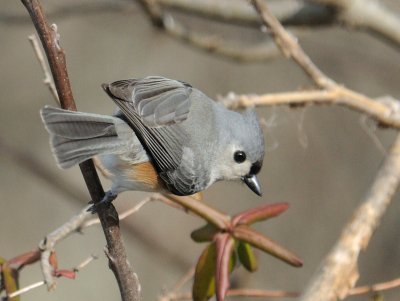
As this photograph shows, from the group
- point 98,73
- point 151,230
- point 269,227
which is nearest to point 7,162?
point 98,73

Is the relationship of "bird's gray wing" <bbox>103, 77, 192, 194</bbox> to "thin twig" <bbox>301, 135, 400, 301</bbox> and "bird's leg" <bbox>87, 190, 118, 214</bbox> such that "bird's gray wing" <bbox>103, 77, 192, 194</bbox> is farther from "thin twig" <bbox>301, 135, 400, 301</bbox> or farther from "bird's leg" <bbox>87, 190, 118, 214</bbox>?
"thin twig" <bbox>301, 135, 400, 301</bbox>

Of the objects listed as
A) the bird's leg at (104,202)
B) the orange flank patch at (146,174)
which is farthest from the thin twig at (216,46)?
the bird's leg at (104,202)

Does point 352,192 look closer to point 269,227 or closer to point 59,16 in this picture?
point 269,227

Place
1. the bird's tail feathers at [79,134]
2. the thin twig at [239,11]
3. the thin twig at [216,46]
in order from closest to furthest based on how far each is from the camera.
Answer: the bird's tail feathers at [79,134] < the thin twig at [239,11] < the thin twig at [216,46]

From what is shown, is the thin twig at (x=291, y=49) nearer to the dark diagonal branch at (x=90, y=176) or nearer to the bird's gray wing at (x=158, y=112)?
the bird's gray wing at (x=158, y=112)

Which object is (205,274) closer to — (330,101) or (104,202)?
(104,202)

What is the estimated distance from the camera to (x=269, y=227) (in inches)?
148

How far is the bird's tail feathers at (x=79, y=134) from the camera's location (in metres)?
1.67

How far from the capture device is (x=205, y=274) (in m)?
1.70

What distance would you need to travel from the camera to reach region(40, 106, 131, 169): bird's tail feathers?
5.47 feet

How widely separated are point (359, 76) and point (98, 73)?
1.48m

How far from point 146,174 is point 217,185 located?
2.20 meters

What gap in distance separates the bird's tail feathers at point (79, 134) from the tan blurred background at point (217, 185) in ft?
5.11

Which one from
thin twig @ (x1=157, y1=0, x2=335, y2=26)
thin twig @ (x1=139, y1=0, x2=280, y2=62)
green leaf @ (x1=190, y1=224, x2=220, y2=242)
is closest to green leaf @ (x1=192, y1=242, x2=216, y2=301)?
green leaf @ (x1=190, y1=224, x2=220, y2=242)
